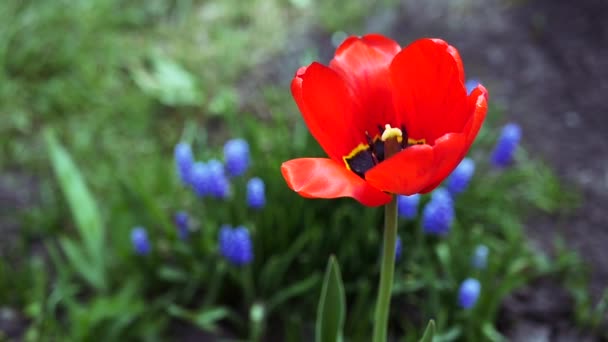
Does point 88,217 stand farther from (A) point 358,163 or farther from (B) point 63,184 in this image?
(A) point 358,163

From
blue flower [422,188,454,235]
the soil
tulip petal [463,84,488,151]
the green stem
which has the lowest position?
the soil

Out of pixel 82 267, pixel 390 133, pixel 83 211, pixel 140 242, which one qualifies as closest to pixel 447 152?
pixel 390 133

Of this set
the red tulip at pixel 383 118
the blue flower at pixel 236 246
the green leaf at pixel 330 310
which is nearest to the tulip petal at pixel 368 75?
the red tulip at pixel 383 118

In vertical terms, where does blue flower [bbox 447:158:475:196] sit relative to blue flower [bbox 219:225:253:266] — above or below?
below

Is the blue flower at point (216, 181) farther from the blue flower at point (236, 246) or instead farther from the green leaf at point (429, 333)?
the green leaf at point (429, 333)

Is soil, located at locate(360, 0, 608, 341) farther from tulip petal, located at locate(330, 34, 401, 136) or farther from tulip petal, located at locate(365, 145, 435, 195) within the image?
tulip petal, located at locate(365, 145, 435, 195)

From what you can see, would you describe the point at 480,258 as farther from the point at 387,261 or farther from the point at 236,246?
the point at 387,261

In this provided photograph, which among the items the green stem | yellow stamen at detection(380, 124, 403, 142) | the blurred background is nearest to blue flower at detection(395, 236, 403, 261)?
the blurred background
